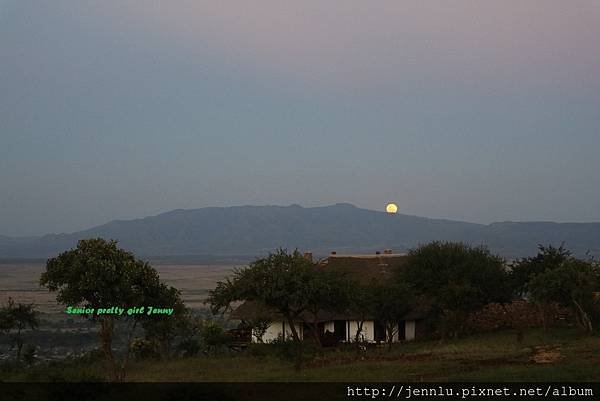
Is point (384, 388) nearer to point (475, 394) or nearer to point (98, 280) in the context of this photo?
point (475, 394)

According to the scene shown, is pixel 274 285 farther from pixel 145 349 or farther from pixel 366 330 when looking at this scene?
pixel 145 349

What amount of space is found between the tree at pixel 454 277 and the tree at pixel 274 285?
16669 mm

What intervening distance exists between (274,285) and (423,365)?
1177 centimetres

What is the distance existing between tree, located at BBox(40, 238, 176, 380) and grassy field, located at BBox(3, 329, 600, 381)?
3699 millimetres

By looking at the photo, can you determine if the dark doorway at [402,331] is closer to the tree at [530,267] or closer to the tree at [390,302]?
the tree at [390,302]

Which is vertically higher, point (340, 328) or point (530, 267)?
point (530, 267)

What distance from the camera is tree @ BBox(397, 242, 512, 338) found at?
190ft

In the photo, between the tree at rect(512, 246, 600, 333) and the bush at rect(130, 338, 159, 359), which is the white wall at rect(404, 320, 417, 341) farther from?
the bush at rect(130, 338, 159, 359)

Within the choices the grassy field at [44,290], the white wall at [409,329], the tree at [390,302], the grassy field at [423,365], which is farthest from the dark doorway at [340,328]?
the grassy field at [44,290]

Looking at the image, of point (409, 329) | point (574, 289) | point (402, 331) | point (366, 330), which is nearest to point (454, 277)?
point (409, 329)

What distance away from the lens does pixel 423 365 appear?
34.7 meters

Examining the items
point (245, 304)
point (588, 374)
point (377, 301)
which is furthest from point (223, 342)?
point (588, 374)

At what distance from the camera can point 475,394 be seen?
80.2ft

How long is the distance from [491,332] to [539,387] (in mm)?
31980
